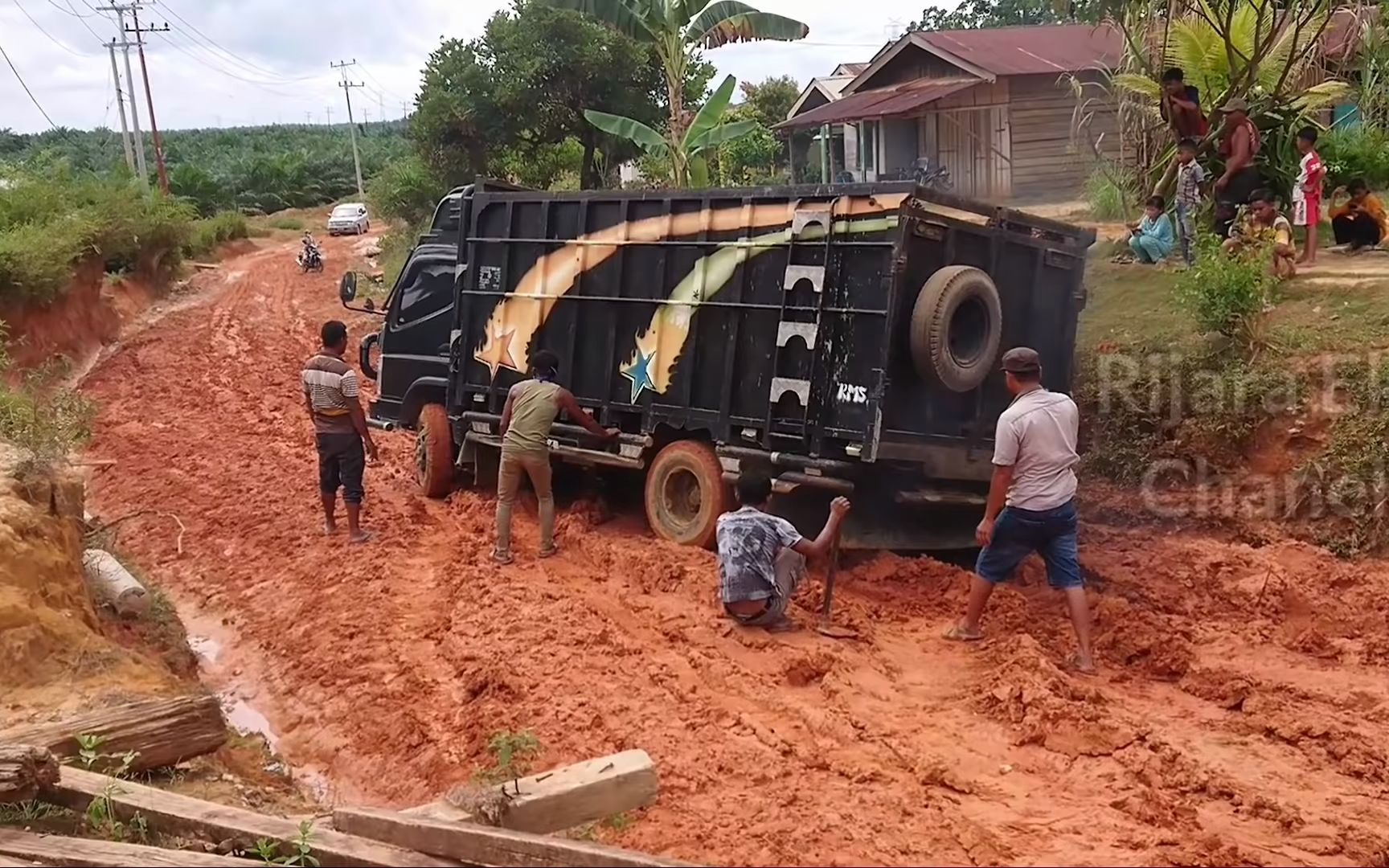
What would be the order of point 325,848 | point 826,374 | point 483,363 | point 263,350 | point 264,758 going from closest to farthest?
1. point 325,848
2. point 264,758
3. point 826,374
4. point 483,363
5. point 263,350

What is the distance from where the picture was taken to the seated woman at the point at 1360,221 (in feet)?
34.9

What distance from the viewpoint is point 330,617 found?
740 cm

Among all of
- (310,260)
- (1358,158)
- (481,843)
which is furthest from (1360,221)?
(310,260)

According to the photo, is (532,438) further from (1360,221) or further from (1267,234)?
(1360,221)

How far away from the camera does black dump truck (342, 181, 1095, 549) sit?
6840 millimetres

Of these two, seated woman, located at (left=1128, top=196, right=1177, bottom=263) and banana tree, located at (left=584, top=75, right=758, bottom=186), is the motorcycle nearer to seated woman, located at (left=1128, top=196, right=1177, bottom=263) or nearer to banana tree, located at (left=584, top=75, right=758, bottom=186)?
banana tree, located at (left=584, top=75, right=758, bottom=186)

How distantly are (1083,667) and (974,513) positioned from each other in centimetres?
230

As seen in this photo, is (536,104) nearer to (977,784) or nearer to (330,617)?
(330,617)

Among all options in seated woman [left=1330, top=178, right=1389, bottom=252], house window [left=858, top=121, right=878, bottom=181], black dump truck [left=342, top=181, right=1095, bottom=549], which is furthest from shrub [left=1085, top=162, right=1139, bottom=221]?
house window [left=858, top=121, right=878, bottom=181]

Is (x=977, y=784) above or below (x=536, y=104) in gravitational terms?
below

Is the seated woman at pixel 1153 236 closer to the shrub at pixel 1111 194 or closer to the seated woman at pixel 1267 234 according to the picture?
the seated woman at pixel 1267 234

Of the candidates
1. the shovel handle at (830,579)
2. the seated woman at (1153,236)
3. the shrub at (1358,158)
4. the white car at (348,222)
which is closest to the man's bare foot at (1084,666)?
the shovel handle at (830,579)

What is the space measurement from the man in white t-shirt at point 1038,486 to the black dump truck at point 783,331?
0.94 m

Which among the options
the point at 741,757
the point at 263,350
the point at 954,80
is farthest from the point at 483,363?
the point at 954,80
